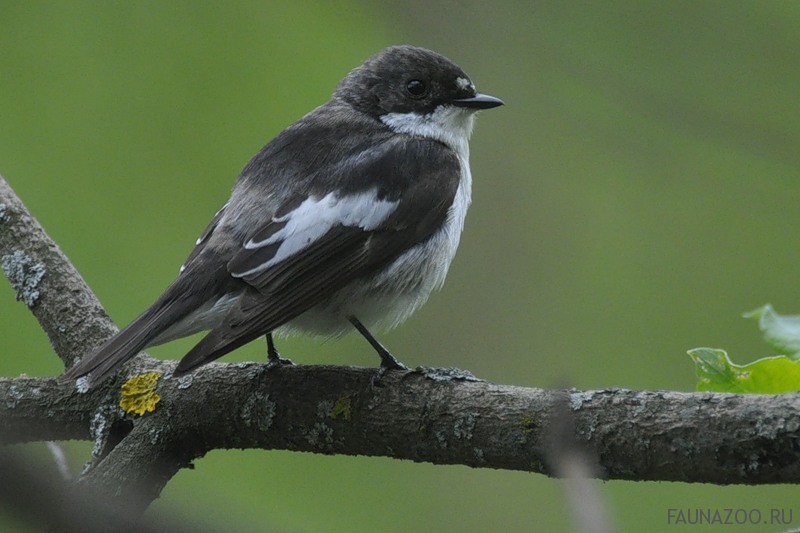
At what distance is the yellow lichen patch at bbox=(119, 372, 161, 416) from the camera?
10.3 ft

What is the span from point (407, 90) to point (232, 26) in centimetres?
103

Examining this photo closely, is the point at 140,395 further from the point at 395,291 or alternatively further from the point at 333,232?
the point at 395,291

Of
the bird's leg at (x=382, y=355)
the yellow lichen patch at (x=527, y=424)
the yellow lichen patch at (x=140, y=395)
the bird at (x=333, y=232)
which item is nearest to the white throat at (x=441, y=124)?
the bird at (x=333, y=232)

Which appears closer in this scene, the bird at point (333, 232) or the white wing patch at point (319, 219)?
the bird at point (333, 232)

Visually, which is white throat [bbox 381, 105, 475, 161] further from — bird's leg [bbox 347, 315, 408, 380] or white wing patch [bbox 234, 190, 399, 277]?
bird's leg [bbox 347, 315, 408, 380]

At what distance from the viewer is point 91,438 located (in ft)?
10.7

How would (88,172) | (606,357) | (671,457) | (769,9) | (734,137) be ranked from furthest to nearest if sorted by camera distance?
1. (606,357)
2. (88,172)
3. (734,137)
4. (769,9)
5. (671,457)

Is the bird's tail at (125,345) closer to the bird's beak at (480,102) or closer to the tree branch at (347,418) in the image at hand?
the tree branch at (347,418)

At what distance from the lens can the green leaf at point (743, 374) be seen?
7.45 ft

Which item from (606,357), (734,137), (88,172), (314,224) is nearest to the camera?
(734,137)

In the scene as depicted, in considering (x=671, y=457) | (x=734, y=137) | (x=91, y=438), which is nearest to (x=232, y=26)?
(x=91, y=438)

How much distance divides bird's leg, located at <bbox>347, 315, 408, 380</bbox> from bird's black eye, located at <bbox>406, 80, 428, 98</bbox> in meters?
1.35

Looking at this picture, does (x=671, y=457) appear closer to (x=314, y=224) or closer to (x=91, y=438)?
(x=314, y=224)

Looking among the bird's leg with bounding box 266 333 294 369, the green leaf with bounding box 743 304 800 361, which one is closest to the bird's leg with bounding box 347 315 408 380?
the bird's leg with bounding box 266 333 294 369
